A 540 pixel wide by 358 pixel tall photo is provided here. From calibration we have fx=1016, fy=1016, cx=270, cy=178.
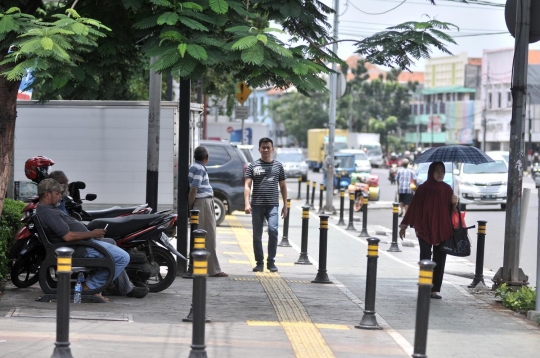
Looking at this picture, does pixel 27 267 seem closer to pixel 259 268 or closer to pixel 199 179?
pixel 199 179

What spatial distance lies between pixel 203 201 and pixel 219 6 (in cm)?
374

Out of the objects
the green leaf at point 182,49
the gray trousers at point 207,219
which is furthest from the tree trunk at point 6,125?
the gray trousers at point 207,219

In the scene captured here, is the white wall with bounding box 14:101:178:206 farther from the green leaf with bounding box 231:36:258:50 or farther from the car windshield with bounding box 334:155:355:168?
the car windshield with bounding box 334:155:355:168

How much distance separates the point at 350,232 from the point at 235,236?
3732 mm

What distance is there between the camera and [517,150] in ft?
41.9

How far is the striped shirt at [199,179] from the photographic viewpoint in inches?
529

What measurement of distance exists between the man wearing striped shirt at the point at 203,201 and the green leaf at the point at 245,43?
3.71m

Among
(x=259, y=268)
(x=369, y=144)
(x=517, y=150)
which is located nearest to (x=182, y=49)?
(x=517, y=150)

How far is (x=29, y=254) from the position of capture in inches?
447

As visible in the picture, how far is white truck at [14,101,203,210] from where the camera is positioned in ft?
61.2

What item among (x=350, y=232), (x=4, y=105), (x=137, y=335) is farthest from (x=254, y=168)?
(x=350, y=232)

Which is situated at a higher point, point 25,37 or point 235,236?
point 25,37

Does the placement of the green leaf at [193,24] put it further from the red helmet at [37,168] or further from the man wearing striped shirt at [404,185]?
the man wearing striped shirt at [404,185]

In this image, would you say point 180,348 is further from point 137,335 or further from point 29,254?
point 29,254
